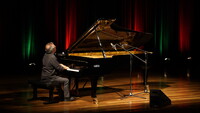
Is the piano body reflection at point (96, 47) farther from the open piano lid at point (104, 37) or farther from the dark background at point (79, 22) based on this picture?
the dark background at point (79, 22)

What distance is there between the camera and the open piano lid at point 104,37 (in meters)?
5.01

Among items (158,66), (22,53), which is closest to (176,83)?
(158,66)

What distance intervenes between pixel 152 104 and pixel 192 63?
6.04 metres

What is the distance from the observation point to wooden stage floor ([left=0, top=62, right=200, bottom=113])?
4266 mm

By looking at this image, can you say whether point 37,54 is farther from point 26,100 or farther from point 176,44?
point 176,44

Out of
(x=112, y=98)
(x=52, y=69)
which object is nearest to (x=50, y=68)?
(x=52, y=69)

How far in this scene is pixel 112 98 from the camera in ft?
16.6

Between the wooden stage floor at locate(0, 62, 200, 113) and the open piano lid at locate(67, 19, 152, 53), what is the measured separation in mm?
888

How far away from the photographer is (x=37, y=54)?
8867 mm

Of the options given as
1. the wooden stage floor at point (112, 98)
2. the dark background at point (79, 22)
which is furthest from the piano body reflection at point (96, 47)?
the dark background at point (79, 22)

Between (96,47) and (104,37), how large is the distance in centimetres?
29

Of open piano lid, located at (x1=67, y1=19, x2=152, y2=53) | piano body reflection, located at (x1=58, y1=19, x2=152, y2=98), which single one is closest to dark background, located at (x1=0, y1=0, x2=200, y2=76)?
open piano lid, located at (x1=67, y1=19, x2=152, y2=53)

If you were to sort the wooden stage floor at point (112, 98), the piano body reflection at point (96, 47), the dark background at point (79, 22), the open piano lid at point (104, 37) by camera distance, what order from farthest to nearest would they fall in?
the dark background at point (79, 22) → the open piano lid at point (104, 37) → the piano body reflection at point (96, 47) → the wooden stage floor at point (112, 98)

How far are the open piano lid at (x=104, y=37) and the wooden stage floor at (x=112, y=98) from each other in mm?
888
